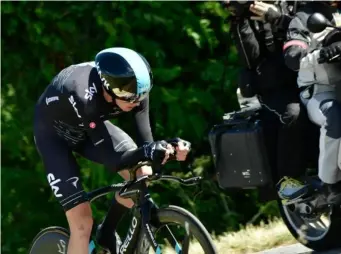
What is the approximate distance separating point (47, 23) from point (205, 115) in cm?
191

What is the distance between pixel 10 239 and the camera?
1120cm

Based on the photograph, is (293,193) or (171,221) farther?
(293,193)

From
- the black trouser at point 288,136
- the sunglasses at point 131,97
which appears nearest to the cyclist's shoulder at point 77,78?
the sunglasses at point 131,97

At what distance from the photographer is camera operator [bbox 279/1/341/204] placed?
664cm

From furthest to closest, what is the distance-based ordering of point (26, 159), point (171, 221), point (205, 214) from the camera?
point (26, 159) < point (205, 214) < point (171, 221)

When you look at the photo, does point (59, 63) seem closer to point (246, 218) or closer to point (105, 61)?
point (246, 218)

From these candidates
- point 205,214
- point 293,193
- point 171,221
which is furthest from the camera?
point 205,214

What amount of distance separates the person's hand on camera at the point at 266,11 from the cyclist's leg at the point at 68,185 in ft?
6.78

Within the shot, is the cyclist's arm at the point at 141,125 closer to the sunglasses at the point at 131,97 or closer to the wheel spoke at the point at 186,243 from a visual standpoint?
the sunglasses at the point at 131,97

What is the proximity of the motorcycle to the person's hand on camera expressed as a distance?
2.15 feet

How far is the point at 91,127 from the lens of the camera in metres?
5.76

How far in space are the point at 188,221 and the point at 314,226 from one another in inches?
76.0

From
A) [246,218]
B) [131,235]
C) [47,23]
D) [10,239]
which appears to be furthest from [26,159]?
[131,235]

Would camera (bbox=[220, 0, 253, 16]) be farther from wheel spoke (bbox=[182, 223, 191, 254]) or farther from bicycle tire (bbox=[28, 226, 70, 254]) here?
wheel spoke (bbox=[182, 223, 191, 254])
